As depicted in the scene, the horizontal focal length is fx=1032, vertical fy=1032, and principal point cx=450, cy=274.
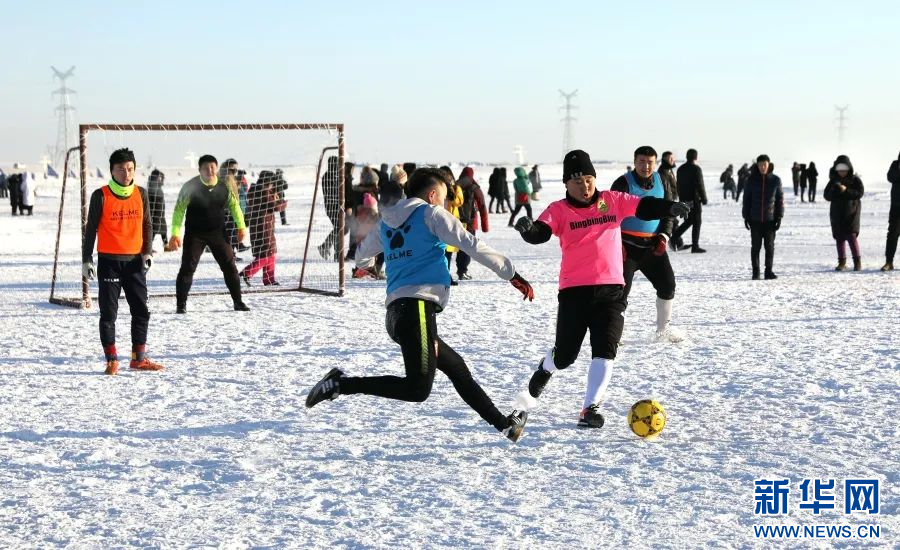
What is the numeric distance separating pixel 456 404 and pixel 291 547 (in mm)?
2807

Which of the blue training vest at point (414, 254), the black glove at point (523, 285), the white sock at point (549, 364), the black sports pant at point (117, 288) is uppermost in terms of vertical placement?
the blue training vest at point (414, 254)

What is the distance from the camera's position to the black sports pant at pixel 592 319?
6.08 metres

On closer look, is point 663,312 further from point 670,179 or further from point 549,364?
point 549,364

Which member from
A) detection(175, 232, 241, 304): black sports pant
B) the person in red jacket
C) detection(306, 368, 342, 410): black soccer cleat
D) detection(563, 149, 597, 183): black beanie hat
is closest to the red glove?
detection(563, 149, 597, 183): black beanie hat

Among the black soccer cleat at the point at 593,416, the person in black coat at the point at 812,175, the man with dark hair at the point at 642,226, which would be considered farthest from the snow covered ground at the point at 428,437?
the person in black coat at the point at 812,175

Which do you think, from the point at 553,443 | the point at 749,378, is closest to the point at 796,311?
the point at 749,378

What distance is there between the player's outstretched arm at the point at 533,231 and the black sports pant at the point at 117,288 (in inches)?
132

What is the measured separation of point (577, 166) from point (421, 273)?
1.28 meters

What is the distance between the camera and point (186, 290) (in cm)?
1150

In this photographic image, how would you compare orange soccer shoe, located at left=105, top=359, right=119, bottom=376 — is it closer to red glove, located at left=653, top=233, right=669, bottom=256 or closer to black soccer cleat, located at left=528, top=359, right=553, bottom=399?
black soccer cleat, located at left=528, top=359, right=553, bottom=399

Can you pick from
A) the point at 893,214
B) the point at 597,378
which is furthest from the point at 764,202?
the point at 597,378

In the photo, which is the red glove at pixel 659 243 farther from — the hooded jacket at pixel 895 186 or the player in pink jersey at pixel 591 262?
the hooded jacket at pixel 895 186

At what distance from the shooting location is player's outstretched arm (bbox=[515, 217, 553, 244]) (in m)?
5.96

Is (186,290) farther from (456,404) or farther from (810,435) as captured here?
(810,435)
